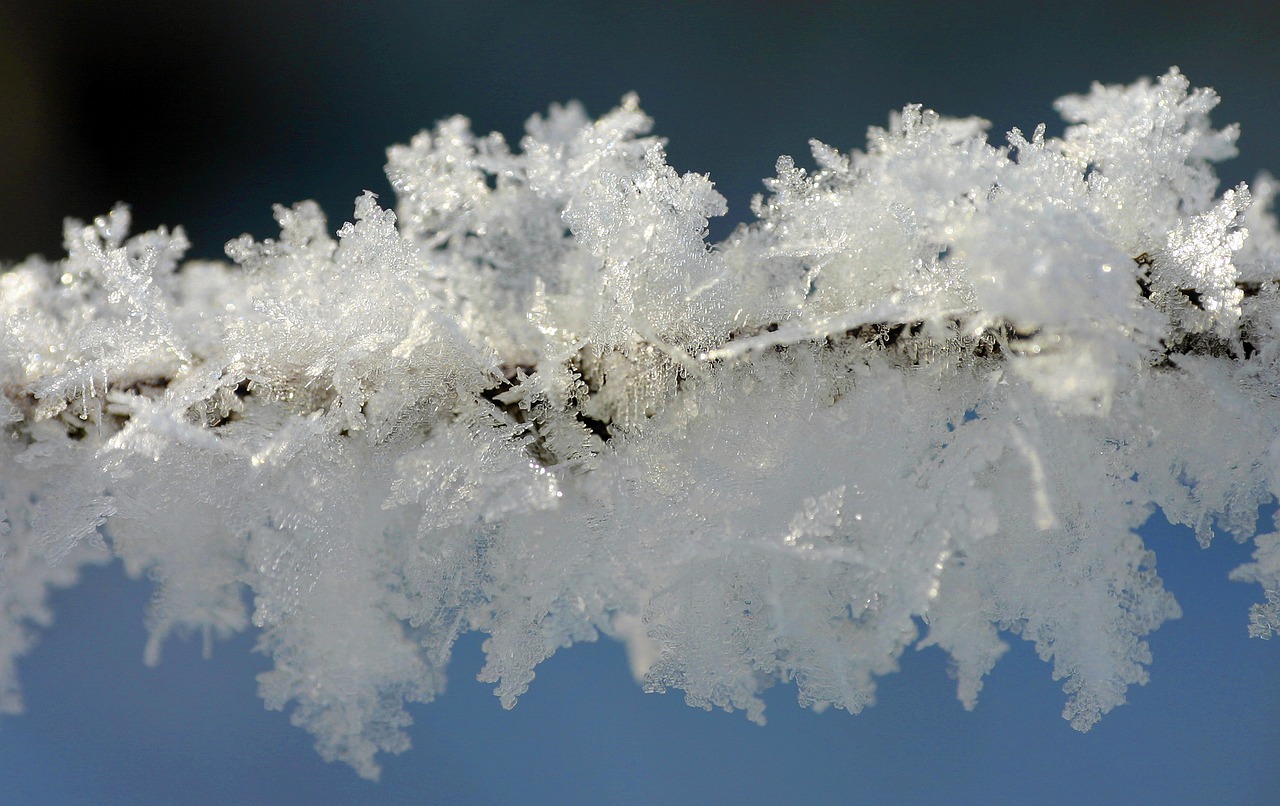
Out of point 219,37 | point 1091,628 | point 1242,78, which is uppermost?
point 219,37

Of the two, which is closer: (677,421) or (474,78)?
(677,421)

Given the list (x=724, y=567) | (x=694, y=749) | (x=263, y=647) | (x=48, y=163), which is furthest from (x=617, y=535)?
(x=48, y=163)

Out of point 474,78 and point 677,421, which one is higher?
point 474,78

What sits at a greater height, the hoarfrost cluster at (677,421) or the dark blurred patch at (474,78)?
the dark blurred patch at (474,78)

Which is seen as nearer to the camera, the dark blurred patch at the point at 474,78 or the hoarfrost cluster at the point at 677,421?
the hoarfrost cluster at the point at 677,421

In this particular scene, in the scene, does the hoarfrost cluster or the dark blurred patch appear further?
the dark blurred patch

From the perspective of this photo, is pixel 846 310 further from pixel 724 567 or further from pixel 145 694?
pixel 145 694

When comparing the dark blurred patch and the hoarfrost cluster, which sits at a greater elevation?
the dark blurred patch

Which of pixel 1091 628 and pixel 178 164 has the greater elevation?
pixel 178 164
